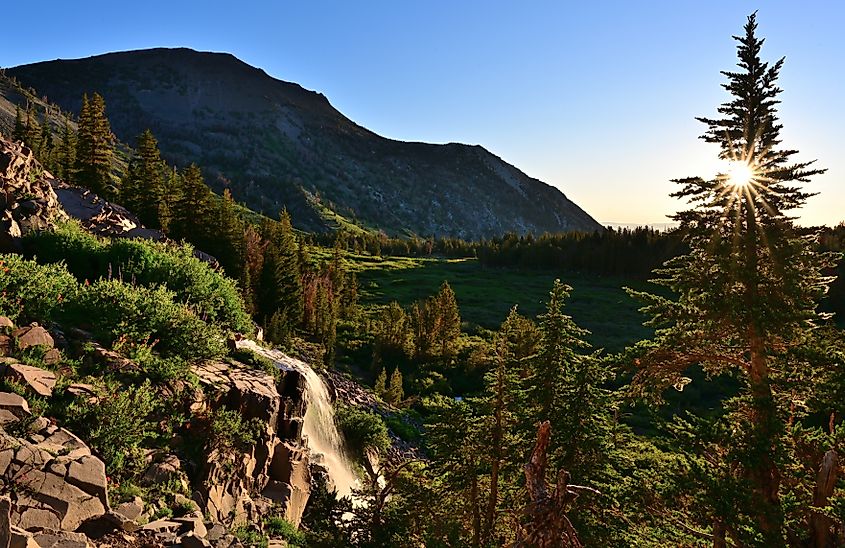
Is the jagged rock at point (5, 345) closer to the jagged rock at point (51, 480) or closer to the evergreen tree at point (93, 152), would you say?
the jagged rock at point (51, 480)

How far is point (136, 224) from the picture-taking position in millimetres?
30781

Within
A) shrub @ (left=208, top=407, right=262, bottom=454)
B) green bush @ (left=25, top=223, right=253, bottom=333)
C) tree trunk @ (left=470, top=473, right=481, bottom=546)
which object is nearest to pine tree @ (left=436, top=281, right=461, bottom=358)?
green bush @ (left=25, top=223, right=253, bottom=333)

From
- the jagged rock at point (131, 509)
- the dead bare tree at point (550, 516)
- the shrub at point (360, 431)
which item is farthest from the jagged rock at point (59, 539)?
the shrub at point (360, 431)

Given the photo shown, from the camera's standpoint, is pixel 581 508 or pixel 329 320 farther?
pixel 329 320

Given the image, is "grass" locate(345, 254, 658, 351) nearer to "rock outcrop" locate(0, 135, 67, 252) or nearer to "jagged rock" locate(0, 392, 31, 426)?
"rock outcrop" locate(0, 135, 67, 252)

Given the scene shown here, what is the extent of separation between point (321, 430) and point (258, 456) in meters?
6.41

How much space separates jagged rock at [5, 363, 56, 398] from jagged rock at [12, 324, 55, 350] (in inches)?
34.2

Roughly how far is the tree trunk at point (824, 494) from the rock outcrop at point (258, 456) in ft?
38.0

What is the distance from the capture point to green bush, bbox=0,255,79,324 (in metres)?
11.1

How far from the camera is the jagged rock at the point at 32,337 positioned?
Answer: 398 inches

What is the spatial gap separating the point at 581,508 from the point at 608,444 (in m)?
1.71

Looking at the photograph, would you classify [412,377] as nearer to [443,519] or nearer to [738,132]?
[443,519]

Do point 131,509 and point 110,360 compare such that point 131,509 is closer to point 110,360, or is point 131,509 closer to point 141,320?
point 110,360

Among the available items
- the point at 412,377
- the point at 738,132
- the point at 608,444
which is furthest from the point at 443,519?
the point at 412,377
